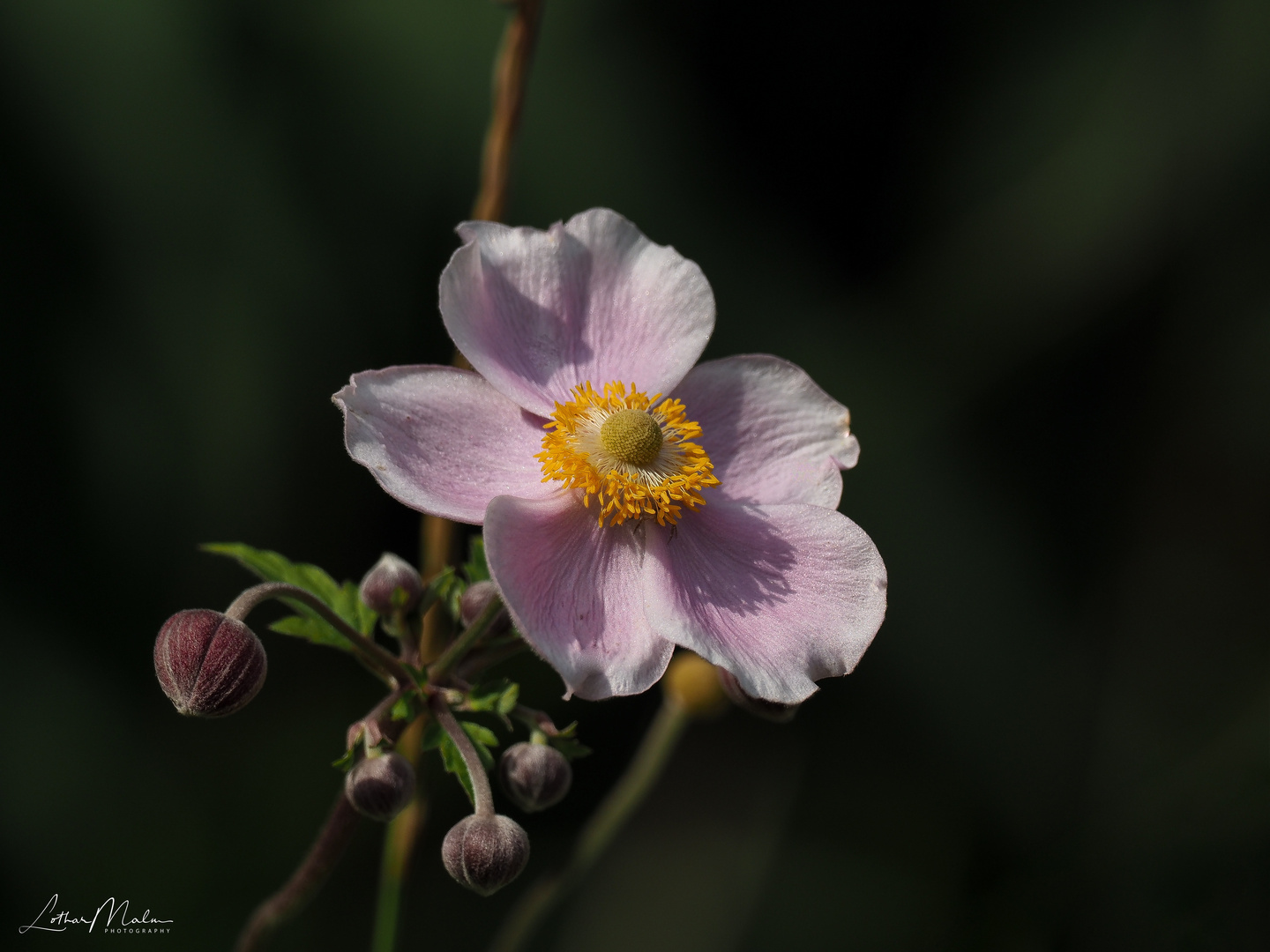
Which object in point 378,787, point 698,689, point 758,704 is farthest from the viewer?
point 698,689

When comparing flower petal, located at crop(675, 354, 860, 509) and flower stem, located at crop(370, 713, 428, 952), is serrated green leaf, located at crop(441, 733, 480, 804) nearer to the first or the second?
flower stem, located at crop(370, 713, 428, 952)

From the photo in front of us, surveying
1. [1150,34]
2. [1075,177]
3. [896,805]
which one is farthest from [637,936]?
[1150,34]

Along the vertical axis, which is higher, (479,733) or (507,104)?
(507,104)

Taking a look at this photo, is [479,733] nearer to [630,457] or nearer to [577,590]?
[577,590]

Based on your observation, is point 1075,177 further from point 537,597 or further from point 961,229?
point 537,597

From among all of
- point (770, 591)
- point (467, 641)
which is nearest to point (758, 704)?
point (770, 591)

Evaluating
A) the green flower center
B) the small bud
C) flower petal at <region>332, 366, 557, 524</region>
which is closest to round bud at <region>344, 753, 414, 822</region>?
the small bud
